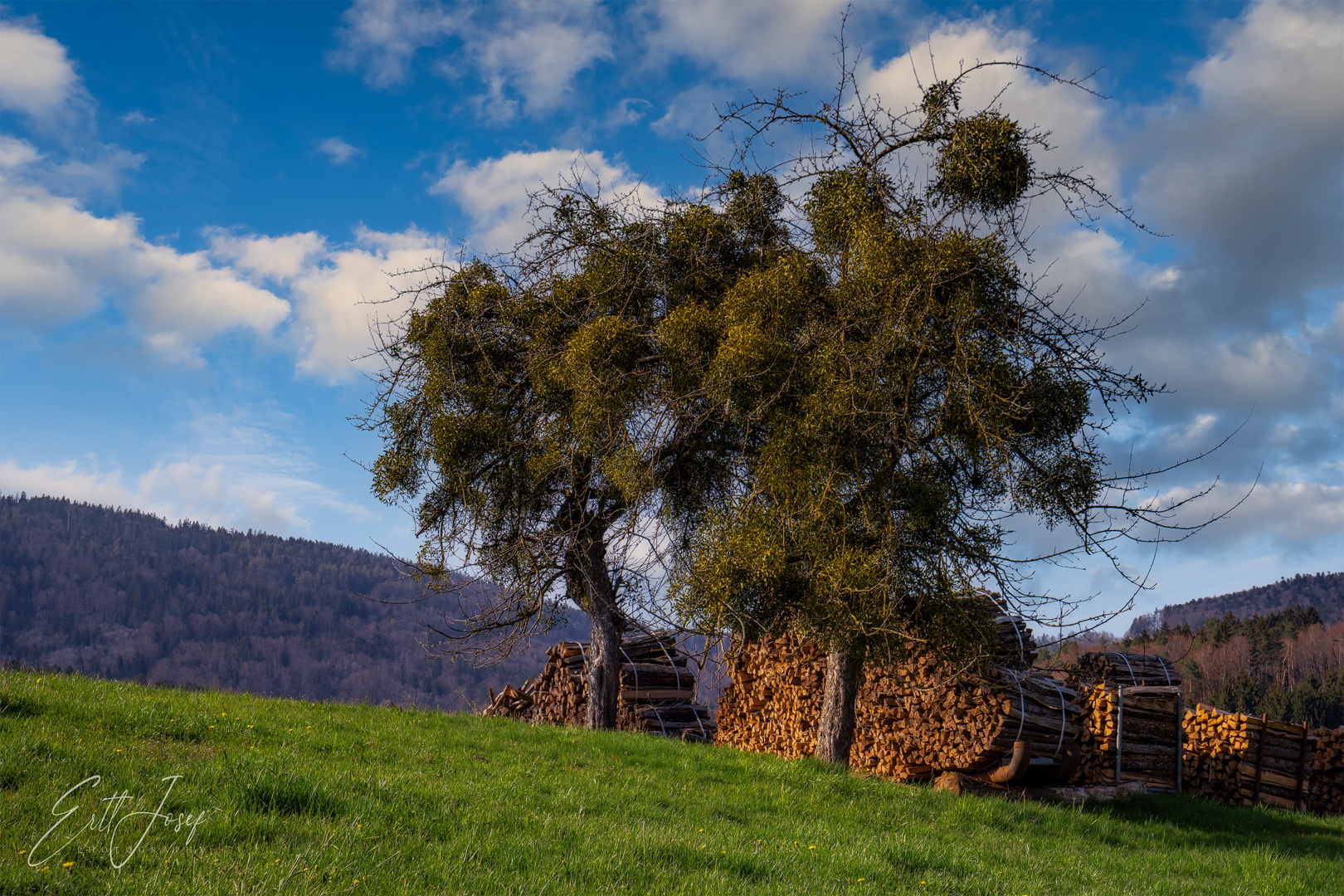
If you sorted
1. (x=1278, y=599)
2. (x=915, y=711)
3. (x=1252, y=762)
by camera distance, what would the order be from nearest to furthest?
(x=915, y=711) < (x=1252, y=762) < (x=1278, y=599)

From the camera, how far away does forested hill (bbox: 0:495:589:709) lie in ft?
454

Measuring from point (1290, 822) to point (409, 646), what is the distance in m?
149

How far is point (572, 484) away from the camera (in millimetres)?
14266

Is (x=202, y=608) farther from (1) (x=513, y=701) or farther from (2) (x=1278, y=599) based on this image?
(2) (x=1278, y=599)

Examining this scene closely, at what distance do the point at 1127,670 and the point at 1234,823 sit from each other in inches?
197

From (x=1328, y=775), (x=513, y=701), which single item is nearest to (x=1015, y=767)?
(x=513, y=701)

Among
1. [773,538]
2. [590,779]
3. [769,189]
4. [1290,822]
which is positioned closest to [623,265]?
[769,189]

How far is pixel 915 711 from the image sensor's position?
1227 cm

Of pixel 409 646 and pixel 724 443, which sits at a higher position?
pixel 724 443

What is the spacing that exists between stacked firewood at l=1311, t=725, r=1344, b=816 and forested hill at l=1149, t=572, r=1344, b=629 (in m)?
133

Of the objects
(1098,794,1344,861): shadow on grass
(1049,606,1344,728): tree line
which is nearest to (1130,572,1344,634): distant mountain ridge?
(1049,606,1344,728): tree line

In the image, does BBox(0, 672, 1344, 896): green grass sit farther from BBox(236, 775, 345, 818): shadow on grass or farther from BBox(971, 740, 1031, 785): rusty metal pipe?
BBox(971, 740, 1031, 785): rusty metal pipe

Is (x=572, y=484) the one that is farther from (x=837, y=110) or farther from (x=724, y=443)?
(x=837, y=110)

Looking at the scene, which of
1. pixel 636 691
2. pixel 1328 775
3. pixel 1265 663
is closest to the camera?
pixel 636 691
